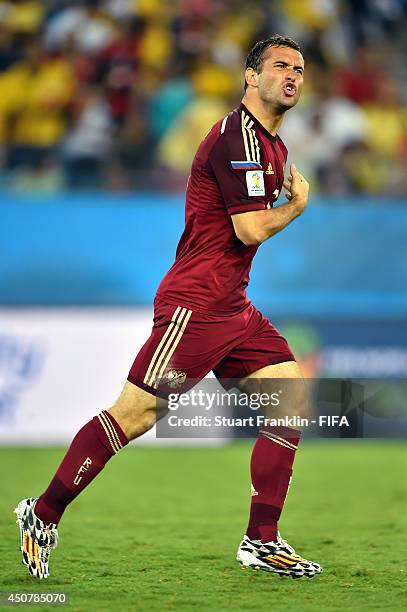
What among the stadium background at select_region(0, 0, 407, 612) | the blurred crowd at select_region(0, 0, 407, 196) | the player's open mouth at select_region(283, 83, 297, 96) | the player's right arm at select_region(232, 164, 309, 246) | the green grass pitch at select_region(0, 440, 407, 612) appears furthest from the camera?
the blurred crowd at select_region(0, 0, 407, 196)

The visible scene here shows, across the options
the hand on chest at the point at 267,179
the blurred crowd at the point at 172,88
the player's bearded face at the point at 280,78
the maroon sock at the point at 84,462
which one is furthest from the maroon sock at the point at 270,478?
the blurred crowd at the point at 172,88

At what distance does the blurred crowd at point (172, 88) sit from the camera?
10211 millimetres

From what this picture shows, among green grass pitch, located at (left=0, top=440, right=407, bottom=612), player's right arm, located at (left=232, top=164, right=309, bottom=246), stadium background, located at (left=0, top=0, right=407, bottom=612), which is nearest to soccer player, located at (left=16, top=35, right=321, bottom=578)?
player's right arm, located at (left=232, top=164, right=309, bottom=246)

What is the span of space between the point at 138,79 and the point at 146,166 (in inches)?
50.0

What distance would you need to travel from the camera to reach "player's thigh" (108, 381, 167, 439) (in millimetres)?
4742

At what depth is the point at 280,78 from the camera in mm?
4809

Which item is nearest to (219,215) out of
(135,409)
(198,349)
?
(198,349)

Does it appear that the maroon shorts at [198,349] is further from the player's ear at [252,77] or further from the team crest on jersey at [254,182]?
the player's ear at [252,77]

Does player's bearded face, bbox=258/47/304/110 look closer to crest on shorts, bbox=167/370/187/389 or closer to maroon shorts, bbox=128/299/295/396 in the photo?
maroon shorts, bbox=128/299/295/396

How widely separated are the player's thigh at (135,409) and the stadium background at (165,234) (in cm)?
131

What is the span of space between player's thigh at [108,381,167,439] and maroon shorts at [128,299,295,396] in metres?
0.03

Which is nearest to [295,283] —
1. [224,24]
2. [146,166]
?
[146,166]

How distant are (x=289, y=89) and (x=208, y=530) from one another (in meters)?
2.51

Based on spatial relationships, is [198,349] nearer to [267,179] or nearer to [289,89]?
[267,179]
